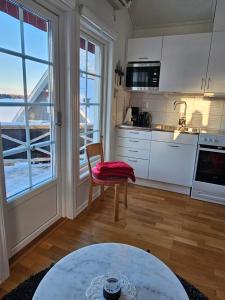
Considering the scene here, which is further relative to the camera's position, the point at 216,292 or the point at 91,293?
the point at 216,292

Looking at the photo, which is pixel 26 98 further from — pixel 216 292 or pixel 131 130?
pixel 216 292

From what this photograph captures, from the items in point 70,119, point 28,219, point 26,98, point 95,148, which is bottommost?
point 28,219

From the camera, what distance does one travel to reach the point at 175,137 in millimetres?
2811

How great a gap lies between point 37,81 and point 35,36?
35cm

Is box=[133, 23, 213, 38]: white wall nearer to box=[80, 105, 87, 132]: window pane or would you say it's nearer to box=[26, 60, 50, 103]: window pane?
box=[80, 105, 87, 132]: window pane

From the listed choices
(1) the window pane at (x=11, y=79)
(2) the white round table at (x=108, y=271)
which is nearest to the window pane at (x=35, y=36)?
(1) the window pane at (x=11, y=79)

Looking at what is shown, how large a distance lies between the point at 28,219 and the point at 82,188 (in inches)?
29.2

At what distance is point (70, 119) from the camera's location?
2023 millimetres

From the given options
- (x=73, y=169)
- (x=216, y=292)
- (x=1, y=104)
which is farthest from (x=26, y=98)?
(x=216, y=292)

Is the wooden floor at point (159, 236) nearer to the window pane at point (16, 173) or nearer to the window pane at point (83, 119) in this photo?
the window pane at point (16, 173)

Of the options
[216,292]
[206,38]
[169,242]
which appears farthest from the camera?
[206,38]

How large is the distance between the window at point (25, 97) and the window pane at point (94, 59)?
0.70 meters

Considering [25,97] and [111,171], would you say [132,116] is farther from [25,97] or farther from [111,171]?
[25,97]

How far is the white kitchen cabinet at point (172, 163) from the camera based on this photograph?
281 centimetres
